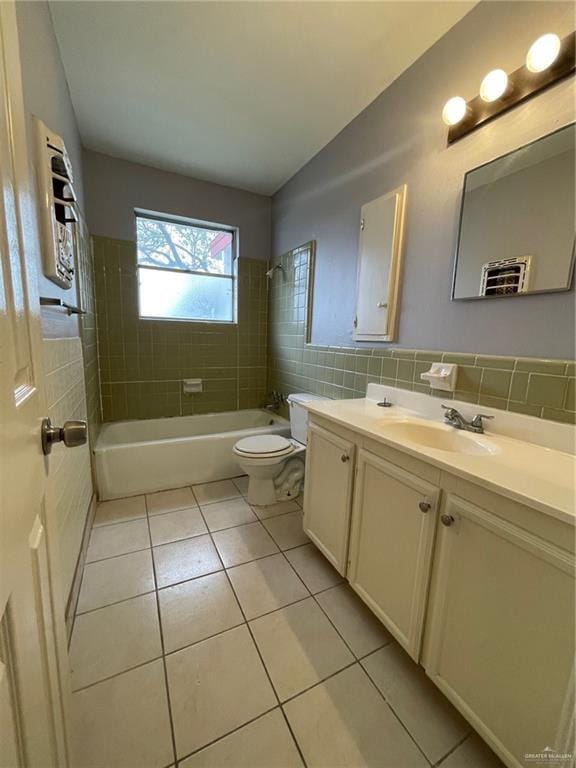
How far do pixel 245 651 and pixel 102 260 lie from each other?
2741mm

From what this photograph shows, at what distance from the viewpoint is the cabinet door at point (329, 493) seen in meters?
1.35

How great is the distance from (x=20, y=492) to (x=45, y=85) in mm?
1754

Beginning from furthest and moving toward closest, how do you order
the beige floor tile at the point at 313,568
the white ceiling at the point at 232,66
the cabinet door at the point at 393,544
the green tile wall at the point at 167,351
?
the green tile wall at the point at 167,351 → the beige floor tile at the point at 313,568 → the white ceiling at the point at 232,66 → the cabinet door at the point at 393,544

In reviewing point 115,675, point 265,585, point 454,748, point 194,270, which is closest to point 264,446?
point 265,585

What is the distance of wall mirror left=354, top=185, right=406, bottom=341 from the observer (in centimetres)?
165

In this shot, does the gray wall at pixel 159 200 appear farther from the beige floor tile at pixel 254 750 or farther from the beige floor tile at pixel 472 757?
the beige floor tile at pixel 472 757

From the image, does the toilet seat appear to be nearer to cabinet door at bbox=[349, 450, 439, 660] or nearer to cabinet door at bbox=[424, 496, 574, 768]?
cabinet door at bbox=[349, 450, 439, 660]

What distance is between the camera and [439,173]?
1427 mm

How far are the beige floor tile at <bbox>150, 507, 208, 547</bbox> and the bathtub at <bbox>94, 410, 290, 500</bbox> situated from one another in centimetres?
35

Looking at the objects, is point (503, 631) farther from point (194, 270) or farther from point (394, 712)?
point (194, 270)

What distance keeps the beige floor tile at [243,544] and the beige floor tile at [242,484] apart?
0.41m

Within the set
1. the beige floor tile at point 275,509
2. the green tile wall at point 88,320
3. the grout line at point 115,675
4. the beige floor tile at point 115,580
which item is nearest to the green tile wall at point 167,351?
the green tile wall at point 88,320

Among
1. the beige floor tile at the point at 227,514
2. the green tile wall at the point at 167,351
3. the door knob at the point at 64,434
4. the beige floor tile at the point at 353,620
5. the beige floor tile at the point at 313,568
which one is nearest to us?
the door knob at the point at 64,434

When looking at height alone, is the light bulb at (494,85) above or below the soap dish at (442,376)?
above
